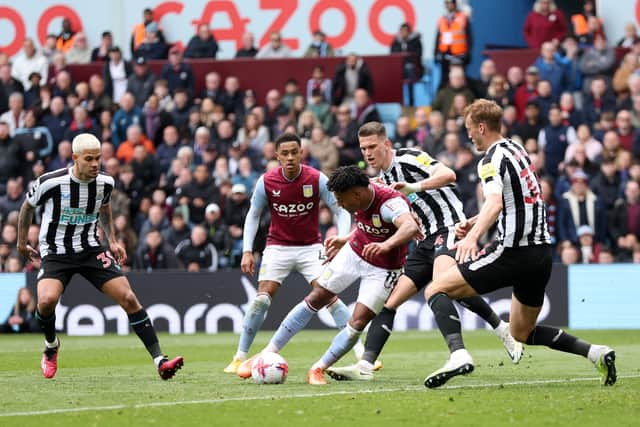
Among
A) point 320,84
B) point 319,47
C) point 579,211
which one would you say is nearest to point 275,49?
point 319,47

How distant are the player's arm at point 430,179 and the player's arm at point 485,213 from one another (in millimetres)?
1073

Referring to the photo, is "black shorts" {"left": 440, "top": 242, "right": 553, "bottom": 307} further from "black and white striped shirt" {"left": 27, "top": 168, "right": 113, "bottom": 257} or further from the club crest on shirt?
"black and white striped shirt" {"left": 27, "top": 168, "right": 113, "bottom": 257}

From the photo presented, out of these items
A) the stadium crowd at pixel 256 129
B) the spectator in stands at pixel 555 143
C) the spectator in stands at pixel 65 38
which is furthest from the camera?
the spectator in stands at pixel 65 38

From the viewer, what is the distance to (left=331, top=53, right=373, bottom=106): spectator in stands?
78.6 feet

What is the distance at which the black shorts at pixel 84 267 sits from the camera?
12.1 m

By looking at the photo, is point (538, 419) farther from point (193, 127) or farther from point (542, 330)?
point (193, 127)

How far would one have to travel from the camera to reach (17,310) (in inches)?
855

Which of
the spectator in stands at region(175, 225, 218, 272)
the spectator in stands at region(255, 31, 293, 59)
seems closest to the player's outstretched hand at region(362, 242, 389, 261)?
the spectator in stands at region(175, 225, 218, 272)

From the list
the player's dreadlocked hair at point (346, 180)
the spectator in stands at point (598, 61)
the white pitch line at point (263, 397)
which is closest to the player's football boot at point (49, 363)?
the white pitch line at point (263, 397)

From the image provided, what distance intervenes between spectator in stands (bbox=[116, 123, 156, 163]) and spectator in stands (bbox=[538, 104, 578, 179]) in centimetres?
718

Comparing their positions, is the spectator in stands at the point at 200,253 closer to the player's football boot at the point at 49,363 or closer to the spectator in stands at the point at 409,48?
the spectator in stands at the point at 409,48

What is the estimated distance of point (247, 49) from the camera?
85.9 feet

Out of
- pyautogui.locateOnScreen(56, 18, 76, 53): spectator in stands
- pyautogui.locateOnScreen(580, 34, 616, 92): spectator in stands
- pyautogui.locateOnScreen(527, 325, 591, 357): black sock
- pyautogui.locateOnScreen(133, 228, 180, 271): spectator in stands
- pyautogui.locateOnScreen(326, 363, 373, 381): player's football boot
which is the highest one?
pyautogui.locateOnScreen(56, 18, 76, 53): spectator in stands

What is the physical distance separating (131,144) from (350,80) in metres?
4.18
